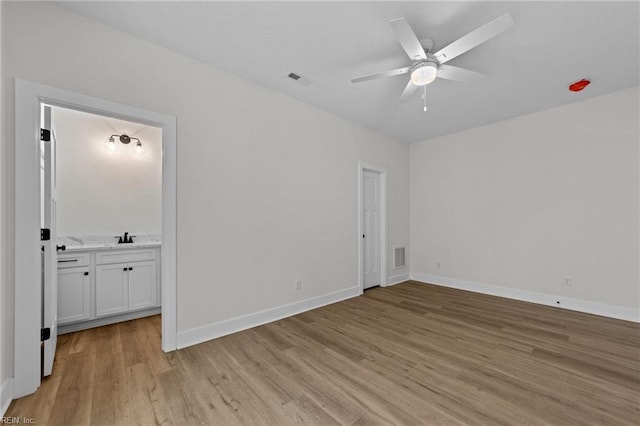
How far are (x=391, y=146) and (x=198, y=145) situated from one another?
3.57m

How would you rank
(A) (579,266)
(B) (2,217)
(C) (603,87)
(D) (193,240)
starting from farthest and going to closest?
(A) (579,266) < (C) (603,87) < (D) (193,240) < (B) (2,217)

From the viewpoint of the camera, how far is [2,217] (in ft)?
5.53

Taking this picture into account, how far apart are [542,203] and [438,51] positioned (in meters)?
3.14

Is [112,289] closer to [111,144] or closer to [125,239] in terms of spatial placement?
[125,239]

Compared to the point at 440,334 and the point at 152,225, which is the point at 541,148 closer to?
the point at 440,334

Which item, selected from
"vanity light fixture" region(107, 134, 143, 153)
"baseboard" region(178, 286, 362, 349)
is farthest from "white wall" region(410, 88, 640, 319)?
"vanity light fixture" region(107, 134, 143, 153)

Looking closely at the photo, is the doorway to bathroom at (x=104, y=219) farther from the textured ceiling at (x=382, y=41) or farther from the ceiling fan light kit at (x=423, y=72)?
the ceiling fan light kit at (x=423, y=72)

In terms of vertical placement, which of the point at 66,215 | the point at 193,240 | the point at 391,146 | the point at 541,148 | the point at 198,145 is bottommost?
the point at 193,240

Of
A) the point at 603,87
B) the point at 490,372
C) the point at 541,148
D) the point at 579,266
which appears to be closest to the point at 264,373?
the point at 490,372

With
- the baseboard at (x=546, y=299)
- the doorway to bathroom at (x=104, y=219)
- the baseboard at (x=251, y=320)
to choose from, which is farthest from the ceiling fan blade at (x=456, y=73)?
the doorway to bathroom at (x=104, y=219)

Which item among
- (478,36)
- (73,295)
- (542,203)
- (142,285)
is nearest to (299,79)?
(478,36)

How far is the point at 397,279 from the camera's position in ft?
16.5

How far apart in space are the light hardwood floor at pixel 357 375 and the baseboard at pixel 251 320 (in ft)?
0.33

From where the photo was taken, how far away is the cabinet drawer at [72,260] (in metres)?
2.74
